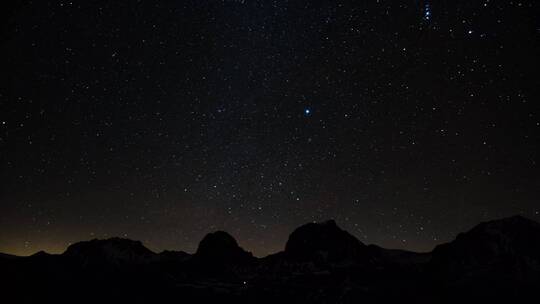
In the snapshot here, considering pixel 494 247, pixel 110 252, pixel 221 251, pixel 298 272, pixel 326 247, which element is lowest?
pixel 298 272

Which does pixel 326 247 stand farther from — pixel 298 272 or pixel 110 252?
pixel 110 252

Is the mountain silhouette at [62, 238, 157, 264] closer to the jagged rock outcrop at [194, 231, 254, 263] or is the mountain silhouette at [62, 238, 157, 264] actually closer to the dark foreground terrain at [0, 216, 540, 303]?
the dark foreground terrain at [0, 216, 540, 303]

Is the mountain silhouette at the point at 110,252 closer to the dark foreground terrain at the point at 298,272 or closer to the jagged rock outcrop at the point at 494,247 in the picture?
the dark foreground terrain at the point at 298,272

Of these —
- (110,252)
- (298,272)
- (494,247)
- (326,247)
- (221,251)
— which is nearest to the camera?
(494,247)

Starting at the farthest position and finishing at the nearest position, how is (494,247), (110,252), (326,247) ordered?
(326,247)
(110,252)
(494,247)

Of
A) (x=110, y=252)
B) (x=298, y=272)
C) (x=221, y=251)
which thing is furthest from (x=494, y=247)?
(x=110, y=252)

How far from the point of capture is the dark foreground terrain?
122 metres

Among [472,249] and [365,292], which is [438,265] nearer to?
[472,249]

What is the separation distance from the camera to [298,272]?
17262cm

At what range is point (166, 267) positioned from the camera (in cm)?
17150

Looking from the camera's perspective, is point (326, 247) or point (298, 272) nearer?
point (298, 272)

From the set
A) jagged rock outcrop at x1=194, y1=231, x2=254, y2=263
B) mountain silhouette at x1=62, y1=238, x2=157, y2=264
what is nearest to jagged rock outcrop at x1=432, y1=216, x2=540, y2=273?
jagged rock outcrop at x1=194, y1=231, x2=254, y2=263

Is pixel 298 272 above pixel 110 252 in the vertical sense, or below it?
below

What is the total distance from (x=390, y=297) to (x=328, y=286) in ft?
91.2
